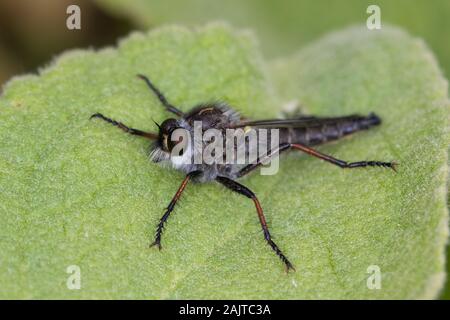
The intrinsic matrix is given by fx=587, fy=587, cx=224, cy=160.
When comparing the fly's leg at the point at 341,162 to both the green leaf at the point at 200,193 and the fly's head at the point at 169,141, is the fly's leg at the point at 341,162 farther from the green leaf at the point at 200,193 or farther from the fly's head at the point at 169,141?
the fly's head at the point at 169,141

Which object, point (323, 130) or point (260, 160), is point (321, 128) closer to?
point (323, 130)

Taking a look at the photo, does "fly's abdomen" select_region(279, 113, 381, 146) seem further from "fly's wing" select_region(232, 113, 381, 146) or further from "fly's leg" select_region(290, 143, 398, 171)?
"fly's leg" select_region(290, 143, 398, 171)

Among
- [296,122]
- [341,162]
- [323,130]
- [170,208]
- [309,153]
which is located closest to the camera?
[170,208]

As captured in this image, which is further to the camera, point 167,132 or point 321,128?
point 321,128

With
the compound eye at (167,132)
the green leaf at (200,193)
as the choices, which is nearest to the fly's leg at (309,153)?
the green leaf at (200,193)

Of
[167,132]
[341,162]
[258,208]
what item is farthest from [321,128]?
[167,132]

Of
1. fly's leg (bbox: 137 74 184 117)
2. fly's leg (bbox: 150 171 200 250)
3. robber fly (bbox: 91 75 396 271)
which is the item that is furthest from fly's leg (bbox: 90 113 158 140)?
fly's leg (bbox: 150 171 200 250)

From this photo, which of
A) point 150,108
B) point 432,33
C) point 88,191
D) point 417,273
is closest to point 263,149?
point 150,108
